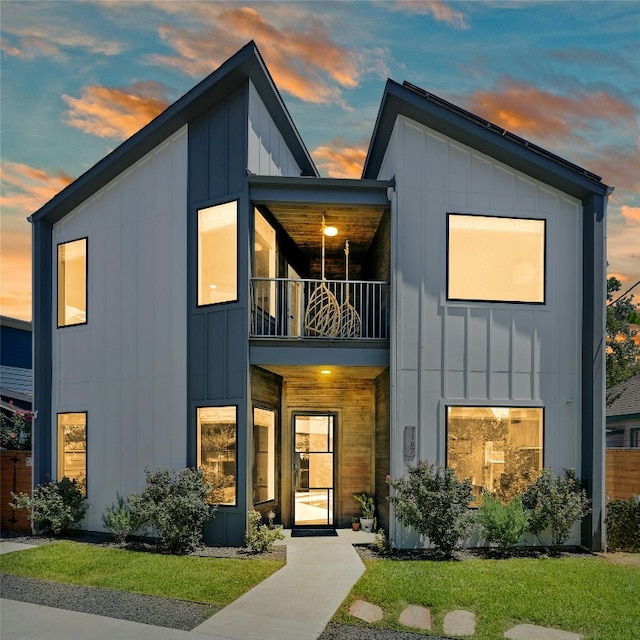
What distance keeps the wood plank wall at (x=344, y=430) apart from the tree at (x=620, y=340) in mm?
14724

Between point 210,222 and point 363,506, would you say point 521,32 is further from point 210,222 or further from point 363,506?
point 363,506

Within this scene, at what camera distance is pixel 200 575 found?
8.17m

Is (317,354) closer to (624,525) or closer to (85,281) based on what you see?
(85,281)

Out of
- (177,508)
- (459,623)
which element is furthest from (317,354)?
(459,623)

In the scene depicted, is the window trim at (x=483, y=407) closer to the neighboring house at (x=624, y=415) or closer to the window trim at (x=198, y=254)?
the window trim at (x=198, y=254)

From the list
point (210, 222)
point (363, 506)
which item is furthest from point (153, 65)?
point (363, 506)

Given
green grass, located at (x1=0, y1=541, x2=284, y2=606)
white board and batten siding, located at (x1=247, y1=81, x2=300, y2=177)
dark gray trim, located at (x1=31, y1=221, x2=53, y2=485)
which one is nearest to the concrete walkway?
green grass, located at (x1=0, y1=541, x2=284, y2=606)

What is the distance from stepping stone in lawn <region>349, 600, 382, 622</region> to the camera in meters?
6.61

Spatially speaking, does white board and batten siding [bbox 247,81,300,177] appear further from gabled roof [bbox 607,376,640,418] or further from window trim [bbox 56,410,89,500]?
gabled roof [bbox 607,376,640,418]

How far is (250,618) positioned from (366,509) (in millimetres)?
5778

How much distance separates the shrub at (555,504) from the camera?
979 cm

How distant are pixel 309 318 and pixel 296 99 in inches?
228

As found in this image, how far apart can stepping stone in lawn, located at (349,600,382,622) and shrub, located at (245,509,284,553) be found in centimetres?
287

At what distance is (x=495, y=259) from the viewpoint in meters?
10.8
